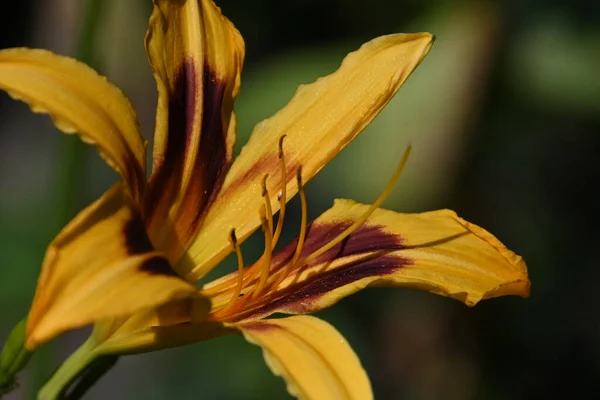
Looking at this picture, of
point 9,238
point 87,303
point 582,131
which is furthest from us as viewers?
point 582,131

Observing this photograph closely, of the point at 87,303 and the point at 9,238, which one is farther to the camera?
the point at 9,238

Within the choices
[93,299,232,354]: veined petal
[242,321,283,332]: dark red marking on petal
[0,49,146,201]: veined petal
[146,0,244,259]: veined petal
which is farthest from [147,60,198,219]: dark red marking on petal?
[242,321,283,332]: dark red marking on petal

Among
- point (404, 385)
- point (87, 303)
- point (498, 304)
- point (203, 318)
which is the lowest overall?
point (404, 385)

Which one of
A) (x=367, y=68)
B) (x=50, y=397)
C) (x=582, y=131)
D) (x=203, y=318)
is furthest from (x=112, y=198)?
(x=582, y=131)

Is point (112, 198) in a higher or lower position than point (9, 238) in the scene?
higher

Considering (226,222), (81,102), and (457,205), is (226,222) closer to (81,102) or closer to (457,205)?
(81,102)

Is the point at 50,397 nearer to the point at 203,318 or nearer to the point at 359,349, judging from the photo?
the point at 203,318

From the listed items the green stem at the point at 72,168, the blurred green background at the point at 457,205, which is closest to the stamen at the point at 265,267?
the green stem at the point at 72,168

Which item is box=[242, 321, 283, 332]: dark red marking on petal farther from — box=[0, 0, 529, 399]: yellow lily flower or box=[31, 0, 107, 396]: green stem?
box=[31, 0, 107, 396]: green stem
